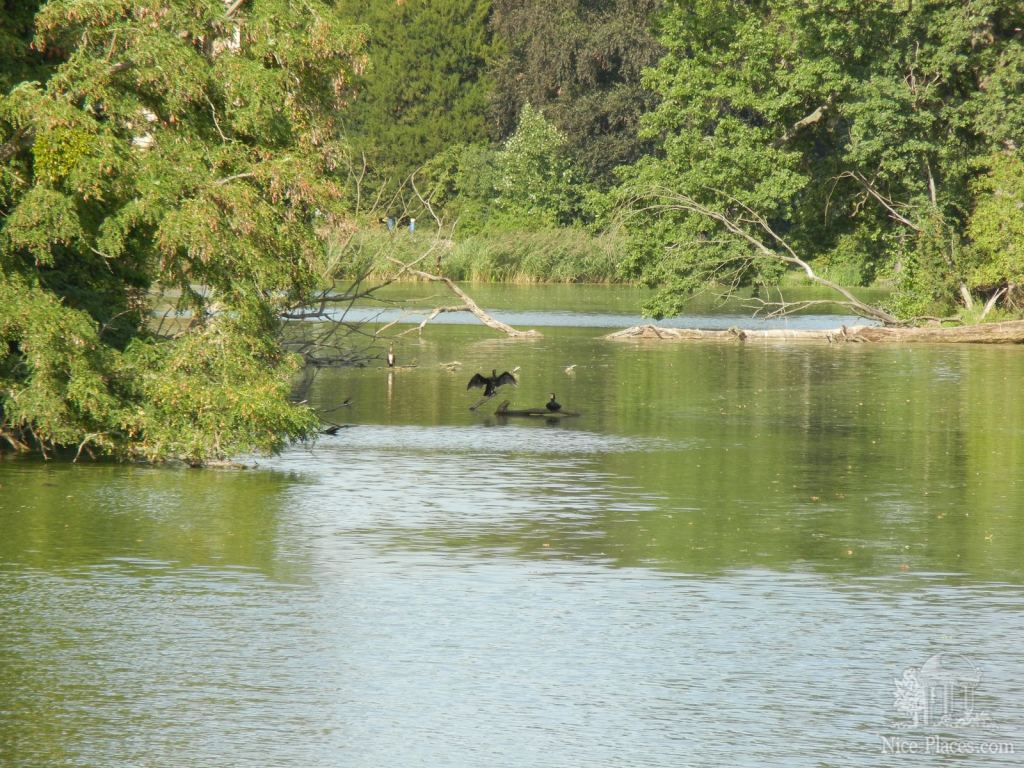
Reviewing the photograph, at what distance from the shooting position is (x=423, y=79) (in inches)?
3782

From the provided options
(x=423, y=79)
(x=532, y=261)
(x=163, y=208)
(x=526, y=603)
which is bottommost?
(x=526, y=603)

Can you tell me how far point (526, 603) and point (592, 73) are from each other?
233 feet

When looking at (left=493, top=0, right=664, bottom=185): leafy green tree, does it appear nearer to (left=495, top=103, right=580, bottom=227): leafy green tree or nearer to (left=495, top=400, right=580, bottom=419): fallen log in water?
(left=495, top=103, right=580, bottom=227): leafy green tree

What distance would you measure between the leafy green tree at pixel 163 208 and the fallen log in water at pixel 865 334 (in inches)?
912

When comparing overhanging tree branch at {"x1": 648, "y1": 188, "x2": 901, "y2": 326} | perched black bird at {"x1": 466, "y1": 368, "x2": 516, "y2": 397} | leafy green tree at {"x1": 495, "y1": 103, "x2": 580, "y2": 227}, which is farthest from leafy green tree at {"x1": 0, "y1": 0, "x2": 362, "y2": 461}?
leafy green tree at {"x1": 495, "y1": 103, "x2": 580, "y2": 227}

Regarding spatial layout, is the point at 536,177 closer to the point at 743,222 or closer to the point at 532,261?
the point at 532,261

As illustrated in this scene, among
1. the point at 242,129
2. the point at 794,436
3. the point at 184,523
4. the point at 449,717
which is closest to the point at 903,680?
the point at 449,717

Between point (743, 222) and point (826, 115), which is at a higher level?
point (826, 115)

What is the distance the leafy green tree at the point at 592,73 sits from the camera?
7812 centimetres

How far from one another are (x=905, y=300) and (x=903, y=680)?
3497 centimetres

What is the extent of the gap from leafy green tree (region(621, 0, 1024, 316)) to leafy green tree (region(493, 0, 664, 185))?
32.9 metres

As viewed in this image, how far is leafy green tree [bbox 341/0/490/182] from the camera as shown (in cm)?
9475

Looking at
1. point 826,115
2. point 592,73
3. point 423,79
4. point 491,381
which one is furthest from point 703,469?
point 423,79

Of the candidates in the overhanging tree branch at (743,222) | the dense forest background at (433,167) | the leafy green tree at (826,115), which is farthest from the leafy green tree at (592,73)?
the overhanging tree branch at (743,222)
